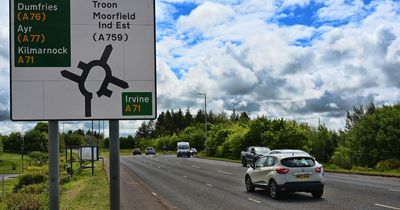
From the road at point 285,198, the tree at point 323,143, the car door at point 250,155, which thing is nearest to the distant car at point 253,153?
the car door at point 250,155

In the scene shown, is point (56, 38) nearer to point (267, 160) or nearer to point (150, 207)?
point (150, 207)

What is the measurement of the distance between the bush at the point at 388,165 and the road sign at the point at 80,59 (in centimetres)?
3050

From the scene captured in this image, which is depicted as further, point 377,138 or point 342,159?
point 342,159

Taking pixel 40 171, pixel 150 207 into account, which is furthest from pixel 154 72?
pixel 40 171

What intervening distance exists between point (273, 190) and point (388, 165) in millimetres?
17275

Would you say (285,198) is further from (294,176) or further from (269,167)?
(269,167)

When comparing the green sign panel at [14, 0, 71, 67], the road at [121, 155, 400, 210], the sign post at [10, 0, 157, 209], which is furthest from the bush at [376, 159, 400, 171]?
the green sign panel at [14, 0, 71, 67]

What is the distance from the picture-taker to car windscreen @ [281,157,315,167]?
60.3 feet

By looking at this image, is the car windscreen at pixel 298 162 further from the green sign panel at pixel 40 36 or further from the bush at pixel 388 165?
the bush at pixel 388 165

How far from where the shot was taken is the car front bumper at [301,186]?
1798cm

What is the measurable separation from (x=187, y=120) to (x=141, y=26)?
534ft

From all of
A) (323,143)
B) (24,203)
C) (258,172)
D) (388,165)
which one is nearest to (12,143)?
(323,143)

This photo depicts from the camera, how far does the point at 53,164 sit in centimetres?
499

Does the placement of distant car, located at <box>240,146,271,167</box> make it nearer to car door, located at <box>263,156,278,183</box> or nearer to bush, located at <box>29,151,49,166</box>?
bush, located at <box>29,151,49,166</box>
